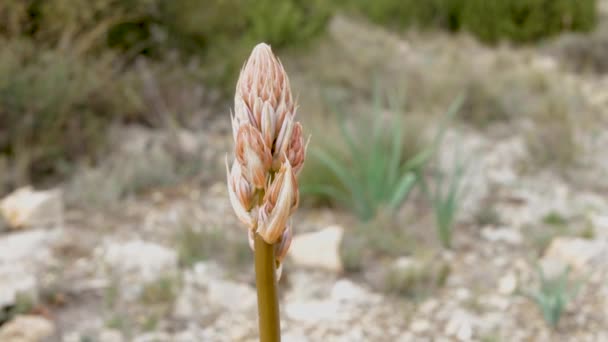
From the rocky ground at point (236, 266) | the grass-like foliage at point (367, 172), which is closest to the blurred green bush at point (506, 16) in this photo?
the rocky ground at point (236, 266)

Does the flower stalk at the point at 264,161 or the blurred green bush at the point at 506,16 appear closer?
the flower stalk at the point at 264,161

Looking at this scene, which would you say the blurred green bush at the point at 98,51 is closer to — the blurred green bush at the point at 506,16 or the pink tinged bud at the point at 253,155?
the pink tinged bud at the point at 253,155

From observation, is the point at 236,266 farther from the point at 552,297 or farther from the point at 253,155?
the point at 253,155

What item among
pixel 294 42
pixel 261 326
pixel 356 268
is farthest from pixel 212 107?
pixel 261 326

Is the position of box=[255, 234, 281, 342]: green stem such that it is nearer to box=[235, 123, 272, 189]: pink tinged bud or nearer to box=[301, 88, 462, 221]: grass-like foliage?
box=[235, 123, 272, 189]: pink tinged bud

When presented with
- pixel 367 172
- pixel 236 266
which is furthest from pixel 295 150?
pixel 367 172

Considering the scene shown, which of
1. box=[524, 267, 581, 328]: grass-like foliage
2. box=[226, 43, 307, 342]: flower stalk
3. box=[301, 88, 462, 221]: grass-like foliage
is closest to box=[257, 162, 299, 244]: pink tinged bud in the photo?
box=[226, 43, 307, 342]: flower stalk
